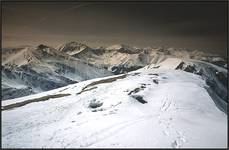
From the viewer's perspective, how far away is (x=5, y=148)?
20.5 meters

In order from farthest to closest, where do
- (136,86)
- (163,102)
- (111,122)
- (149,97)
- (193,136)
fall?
(136,86) < (149,97) < (163,102) < (111,122) < (193,136)

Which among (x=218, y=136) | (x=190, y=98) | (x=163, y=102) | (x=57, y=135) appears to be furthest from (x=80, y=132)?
(x=190, y=98)

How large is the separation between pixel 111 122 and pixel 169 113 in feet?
20.1

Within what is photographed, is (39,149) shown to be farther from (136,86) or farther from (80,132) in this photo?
(136,86)

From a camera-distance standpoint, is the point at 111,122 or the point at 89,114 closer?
the point at 111,122

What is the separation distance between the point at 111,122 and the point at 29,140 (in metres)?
6.96

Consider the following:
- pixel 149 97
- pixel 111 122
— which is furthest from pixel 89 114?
pixel 149 97

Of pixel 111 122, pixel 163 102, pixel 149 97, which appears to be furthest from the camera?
pixel 149 97

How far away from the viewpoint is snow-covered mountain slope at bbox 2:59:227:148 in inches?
825

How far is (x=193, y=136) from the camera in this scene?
2148cm

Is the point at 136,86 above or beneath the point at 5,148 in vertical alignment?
above

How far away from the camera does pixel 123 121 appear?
2567 cm

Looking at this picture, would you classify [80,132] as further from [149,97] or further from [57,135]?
[149,97]

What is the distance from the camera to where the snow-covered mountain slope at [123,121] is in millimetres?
20953
